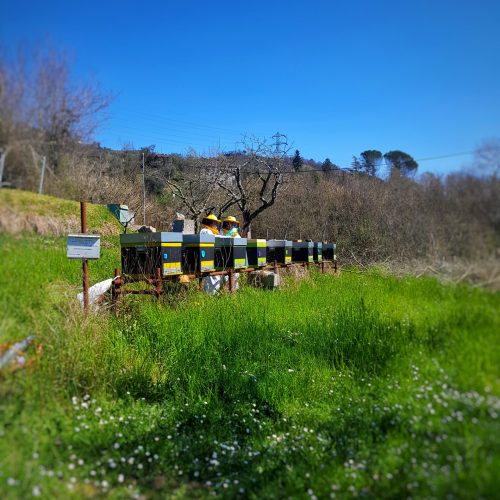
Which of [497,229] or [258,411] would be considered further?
[258,411]

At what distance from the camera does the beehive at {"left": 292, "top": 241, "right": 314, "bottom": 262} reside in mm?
10427

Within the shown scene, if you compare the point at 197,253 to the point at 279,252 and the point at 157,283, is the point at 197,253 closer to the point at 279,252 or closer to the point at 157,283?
the point at 157,283

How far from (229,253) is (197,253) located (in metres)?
1.26

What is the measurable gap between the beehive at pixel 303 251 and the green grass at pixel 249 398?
18.8 ft

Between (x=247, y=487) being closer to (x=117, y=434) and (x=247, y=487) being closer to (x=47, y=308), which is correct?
(x=117, y=434)

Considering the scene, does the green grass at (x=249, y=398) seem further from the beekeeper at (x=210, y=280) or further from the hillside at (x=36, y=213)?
the beekeeper at (x=210, y=280)

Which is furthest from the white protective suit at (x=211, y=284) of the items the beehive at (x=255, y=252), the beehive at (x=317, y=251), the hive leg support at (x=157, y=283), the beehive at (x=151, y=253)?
the beehive at (x=317, y=251)

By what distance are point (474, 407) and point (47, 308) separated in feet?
9.83

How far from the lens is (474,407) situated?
1784 mm

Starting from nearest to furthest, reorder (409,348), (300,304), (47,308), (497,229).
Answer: (497,229), (409,348), (47,308), (300,304)

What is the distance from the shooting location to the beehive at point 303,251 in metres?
10.4

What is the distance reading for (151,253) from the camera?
533 cm

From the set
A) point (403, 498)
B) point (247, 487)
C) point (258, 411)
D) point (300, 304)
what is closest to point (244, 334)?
point (258, 411)

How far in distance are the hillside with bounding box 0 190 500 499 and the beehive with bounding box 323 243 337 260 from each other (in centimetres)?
795
